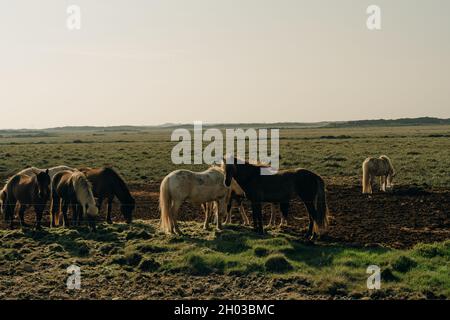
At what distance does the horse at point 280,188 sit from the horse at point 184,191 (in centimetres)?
48

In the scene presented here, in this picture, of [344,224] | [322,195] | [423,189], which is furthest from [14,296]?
[423,189]

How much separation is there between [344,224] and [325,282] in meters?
5.20

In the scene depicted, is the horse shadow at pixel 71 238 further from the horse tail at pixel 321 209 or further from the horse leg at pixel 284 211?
the horse tail at pixel 321 209

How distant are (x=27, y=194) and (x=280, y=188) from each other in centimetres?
708

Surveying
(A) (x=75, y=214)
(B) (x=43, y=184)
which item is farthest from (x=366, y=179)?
(B) (x=43, y=184)

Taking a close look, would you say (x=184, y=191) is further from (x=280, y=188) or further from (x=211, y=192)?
(x=280, y=188)

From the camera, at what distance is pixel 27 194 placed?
43.0 feet

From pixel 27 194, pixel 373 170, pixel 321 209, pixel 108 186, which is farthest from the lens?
pixel 373 170

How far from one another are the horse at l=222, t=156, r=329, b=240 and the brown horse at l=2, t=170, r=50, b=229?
4.87 m

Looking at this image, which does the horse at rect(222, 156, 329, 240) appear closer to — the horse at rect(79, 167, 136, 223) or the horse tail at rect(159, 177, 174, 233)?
the horse tail at rect(159, 177, 174, 233)

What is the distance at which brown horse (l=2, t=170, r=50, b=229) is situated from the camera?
1247cm

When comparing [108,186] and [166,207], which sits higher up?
[108,186]
